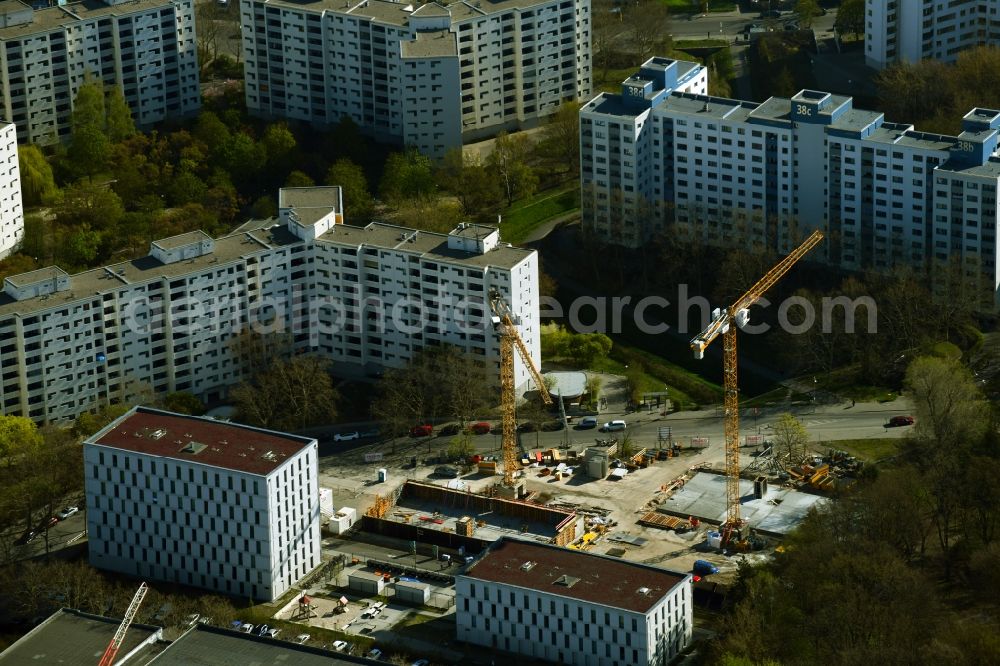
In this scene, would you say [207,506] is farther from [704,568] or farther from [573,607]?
[704,568]

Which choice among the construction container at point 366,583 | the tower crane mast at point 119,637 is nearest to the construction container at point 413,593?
the construction container at point 366,583

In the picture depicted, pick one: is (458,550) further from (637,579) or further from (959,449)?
(959,449)

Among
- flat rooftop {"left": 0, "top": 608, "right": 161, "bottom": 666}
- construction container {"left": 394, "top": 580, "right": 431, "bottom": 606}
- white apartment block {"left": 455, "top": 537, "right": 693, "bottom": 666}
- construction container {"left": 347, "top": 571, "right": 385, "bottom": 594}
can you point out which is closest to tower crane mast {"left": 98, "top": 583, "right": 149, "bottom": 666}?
flat rooftop {"left": 0, "top": 608, "right": 161, "bottom": 666}

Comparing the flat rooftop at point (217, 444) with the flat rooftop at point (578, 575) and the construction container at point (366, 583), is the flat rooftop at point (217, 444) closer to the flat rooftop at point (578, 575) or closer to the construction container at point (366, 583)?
the construction container at point (366, 583)

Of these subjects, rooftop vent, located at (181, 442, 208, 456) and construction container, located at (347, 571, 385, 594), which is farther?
rooftop vent, located at (181, 442, 208, 456)

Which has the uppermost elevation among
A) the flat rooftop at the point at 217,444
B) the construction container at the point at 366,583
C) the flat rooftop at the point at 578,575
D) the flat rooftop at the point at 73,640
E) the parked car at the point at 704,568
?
the flat rooftop at the point at 217,444

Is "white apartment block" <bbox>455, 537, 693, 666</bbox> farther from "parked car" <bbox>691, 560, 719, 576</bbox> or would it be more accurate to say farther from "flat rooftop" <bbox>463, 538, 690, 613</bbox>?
"parked car" <bbox>691, 560, 719, 576</bbox>
